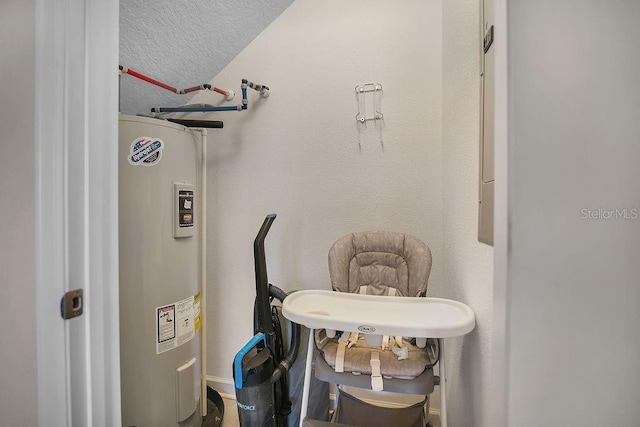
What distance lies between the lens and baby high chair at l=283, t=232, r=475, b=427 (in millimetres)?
972

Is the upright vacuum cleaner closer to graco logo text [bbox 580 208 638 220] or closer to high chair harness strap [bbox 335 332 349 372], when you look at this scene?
high chair harness strap [bbox 335 332 349 372]

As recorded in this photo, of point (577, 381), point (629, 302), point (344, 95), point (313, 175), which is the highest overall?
point (344, 95)

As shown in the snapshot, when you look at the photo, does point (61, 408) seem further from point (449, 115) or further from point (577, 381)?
point (449, 115)

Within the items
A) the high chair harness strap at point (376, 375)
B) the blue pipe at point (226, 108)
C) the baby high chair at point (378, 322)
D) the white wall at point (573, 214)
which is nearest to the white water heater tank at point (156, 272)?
the blue pipe at point (226, 108)

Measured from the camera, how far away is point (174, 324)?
1.23 metres

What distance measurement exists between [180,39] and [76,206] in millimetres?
1391

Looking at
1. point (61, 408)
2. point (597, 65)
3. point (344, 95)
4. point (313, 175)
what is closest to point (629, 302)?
point (597, 65)

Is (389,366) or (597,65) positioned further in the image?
(389,366)

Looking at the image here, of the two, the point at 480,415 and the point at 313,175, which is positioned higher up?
the point at 313,175

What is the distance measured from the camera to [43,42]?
20.1 inches

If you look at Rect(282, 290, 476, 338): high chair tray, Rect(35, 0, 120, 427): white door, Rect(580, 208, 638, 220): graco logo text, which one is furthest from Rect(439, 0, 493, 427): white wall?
Rect(35, 0, 120, 427): white door

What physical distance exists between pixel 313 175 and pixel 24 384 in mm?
1469

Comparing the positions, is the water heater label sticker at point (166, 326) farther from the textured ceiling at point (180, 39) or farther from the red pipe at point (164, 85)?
the textured ceiling at point (180, 39)

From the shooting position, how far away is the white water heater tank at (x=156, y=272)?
1107mm
